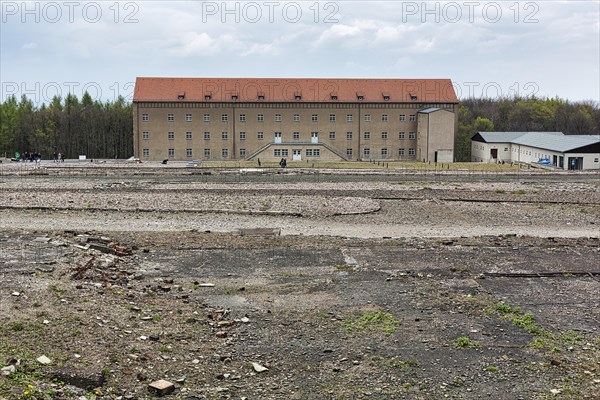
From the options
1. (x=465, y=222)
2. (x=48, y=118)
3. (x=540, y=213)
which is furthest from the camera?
(x=48, y=118)

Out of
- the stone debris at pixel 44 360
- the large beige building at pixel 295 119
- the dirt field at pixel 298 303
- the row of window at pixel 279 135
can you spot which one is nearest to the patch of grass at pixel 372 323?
the dirt field at pixel 298 303

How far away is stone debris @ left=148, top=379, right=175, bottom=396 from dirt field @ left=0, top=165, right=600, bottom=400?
8 cm

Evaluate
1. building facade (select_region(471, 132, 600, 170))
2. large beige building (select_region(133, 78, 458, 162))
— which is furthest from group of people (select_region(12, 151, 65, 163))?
building facade (select_region(471, 132, 600, 170))

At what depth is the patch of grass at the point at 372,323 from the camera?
498 inches

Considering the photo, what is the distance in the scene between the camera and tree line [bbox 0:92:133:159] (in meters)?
84.2

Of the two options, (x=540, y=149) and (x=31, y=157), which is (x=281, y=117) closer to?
(x=31, y=157)

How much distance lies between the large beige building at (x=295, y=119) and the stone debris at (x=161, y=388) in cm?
6293

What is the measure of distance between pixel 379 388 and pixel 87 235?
13752 mm

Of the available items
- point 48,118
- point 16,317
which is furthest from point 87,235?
point 48,118

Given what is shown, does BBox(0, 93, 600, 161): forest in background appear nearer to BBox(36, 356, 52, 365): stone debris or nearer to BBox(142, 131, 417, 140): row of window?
BBox(142, 131, 417, 140): row of window

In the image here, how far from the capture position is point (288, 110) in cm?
7544

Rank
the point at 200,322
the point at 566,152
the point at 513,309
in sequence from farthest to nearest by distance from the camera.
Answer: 1. the point at 566,152
2. the point at 513,309
3. the point at 200,322

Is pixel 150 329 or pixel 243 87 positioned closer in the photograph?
pixel 150 329

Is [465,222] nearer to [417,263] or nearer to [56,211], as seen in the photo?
[417,263]
